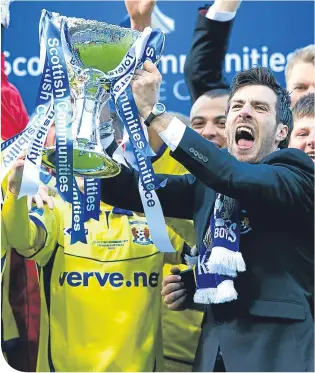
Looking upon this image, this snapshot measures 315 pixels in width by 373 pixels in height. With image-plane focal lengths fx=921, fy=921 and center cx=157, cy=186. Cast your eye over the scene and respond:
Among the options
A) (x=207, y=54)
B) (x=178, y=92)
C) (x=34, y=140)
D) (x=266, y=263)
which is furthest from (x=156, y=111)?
(x=178, y=92)

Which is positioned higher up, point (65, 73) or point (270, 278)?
point (65, 73)

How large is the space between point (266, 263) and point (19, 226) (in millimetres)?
776

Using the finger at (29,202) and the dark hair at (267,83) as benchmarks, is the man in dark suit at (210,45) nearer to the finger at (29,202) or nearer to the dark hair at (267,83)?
the dark hair at (267,83)

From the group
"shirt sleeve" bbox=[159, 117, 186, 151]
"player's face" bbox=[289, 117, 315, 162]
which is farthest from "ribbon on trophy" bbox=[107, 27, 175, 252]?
"player's face" bbox=[289, 117, 315, 162]

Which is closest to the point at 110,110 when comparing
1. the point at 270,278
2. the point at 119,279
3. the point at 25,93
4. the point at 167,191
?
the point at 167,191

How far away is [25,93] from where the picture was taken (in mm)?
3762

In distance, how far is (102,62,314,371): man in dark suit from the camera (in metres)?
2.41

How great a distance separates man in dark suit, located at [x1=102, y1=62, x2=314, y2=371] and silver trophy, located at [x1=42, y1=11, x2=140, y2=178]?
100mm

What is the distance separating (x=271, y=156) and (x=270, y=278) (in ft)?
1.13

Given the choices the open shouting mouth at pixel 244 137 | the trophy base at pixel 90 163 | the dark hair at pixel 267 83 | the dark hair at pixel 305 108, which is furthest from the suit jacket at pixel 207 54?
the trophy base at pixel 90 163

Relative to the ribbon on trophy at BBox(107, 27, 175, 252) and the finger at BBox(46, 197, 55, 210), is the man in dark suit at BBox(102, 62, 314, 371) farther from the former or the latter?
the finger at BBox(46, 197, 55, 210)

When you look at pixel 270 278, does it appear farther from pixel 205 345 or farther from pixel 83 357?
pixel 83 357

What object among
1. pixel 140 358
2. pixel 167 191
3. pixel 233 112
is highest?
pixel 233 112

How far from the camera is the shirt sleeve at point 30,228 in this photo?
278 cm
